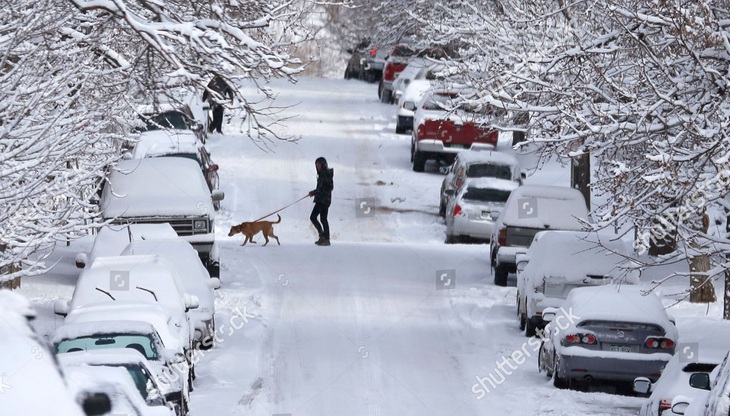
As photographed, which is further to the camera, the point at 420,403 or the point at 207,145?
the point at 207,145

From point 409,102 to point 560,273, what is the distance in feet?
78.5

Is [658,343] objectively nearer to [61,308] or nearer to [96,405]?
[61,308]

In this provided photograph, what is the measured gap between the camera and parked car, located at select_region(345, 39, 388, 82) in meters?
59.0

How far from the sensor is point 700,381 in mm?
10906

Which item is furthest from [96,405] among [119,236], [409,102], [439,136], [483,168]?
[409,102]

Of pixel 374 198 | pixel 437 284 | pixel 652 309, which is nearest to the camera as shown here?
pixel 652 309

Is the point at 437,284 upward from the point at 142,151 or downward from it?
downward

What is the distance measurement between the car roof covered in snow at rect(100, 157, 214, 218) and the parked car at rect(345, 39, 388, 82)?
3445 centimetres

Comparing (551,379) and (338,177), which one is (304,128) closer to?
(338,177)

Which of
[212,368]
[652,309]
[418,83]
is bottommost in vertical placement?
[212,368]

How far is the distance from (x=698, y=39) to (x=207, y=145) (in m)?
29.0

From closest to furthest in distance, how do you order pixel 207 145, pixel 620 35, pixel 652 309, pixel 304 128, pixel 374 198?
pixel 620 35, pixel 652 309, pixel 374 198, pixel 207 145, pixel 304 128

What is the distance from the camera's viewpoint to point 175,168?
23.3 metres

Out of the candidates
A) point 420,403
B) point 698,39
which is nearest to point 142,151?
point 420,403
